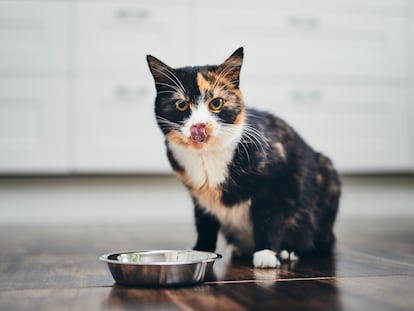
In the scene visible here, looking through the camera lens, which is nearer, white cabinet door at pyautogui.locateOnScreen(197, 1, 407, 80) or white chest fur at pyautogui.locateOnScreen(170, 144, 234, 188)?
white chest fur at pyautogui.locateOnScreen(170, 144, 234, 188)

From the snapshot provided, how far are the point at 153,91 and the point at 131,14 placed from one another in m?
0.33

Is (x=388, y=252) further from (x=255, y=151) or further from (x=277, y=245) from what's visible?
(x=255, y=151)

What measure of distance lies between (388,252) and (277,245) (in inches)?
14.4

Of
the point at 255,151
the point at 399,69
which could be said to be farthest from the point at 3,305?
the point at 399,69

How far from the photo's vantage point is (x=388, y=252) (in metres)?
1.59

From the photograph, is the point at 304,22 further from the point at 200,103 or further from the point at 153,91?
the point at 200,103

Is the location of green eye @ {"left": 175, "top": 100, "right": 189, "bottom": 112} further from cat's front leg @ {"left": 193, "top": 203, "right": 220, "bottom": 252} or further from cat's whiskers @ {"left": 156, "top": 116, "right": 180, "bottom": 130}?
cat's front leg @ {"left": 193, "top": 203, "right": 220, "bottom": 252}

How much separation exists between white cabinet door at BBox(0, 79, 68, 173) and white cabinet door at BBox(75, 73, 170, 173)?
7 cm

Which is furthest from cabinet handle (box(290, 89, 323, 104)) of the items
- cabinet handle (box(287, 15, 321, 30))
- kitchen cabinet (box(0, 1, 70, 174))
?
kitchen cabinet (box(0, 1, 70, 174))

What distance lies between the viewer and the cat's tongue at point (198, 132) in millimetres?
1268

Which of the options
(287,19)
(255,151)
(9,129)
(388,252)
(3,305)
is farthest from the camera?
(287,19)

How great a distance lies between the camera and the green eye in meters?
1.29

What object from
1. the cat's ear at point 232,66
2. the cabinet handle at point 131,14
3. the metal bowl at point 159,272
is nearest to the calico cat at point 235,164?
the cat's ear at point 232,66

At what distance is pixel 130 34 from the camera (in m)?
2.72
